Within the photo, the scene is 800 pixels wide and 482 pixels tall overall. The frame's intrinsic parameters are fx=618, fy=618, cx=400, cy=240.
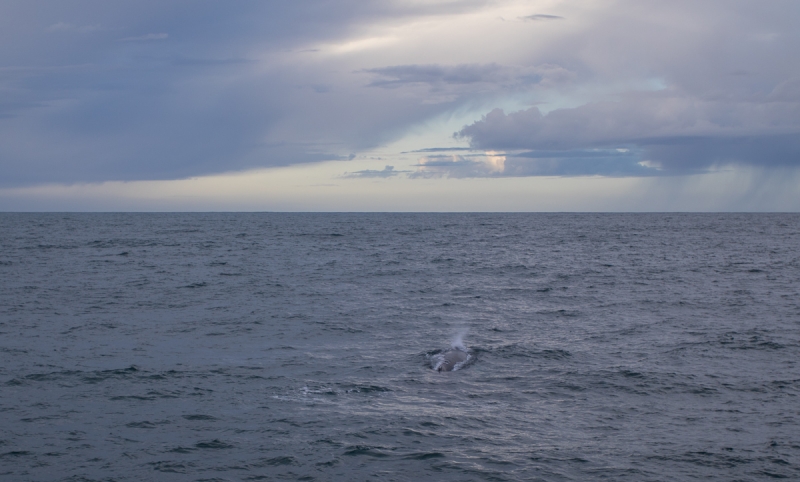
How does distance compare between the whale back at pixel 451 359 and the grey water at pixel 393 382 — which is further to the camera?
the whale back at pixel 451 359

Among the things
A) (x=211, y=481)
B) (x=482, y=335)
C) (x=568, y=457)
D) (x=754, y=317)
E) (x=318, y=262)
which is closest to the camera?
(x=211, y=481)

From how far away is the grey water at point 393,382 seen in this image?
41.9 ft

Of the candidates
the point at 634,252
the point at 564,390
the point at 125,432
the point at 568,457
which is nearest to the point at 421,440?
the point at 568,457

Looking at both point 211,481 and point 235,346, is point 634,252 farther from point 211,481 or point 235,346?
point 211,481

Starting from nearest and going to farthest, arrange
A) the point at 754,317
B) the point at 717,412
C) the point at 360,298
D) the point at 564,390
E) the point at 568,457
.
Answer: the point at 568,457 → the point at 717,412 → the point at 564,390 → the point at 754,317 → the point at 360,298

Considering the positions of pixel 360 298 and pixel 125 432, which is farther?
pixel 360 298

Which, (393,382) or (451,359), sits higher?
(451,359)

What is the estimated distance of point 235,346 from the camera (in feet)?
74.6

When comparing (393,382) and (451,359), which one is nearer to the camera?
(393,382)

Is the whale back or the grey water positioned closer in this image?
the grey water

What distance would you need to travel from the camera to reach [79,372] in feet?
61.5

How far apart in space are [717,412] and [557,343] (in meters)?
8.09

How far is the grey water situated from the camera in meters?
12.8

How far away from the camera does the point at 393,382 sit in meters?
18.2
